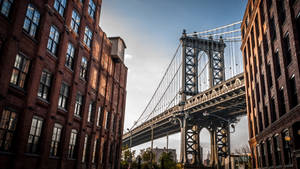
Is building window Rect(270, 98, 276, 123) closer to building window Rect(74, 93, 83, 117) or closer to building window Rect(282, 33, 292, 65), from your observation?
building window Rect(282, 33, 292, 65)

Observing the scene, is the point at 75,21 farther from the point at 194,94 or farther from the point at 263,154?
the point at 194,94

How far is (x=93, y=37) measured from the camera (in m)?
25.7

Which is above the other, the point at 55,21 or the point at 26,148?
the point at 55,21

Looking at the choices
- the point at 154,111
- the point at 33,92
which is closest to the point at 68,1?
the point at 33,92

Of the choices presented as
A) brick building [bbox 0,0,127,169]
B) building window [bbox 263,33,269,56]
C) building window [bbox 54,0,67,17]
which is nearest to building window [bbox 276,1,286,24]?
building window [bbox 263,33,269,56]

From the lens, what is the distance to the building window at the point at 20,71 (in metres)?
14.8

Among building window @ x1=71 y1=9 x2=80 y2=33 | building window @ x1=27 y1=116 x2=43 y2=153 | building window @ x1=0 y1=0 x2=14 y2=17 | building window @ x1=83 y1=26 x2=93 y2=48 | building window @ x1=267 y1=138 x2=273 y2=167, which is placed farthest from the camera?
building window @ x1=267 y1=138 x2=273 y2=167

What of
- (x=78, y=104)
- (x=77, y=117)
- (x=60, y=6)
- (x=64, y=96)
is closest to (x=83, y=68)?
(x=78, y=104)

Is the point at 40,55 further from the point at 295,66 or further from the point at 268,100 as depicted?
the point at 268,100

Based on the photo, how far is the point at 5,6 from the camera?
14.1 metres

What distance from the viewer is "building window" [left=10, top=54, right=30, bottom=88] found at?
14820mm

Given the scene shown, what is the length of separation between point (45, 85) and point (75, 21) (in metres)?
6.83

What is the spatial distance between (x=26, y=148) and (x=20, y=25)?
701 cm

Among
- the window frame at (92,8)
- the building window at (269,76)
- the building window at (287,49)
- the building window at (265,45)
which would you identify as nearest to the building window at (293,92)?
the building window at (287,49)
